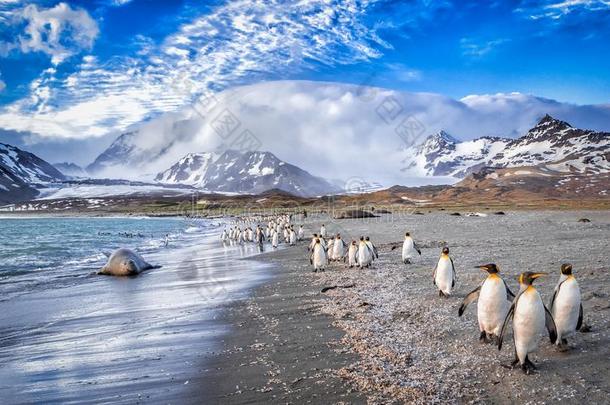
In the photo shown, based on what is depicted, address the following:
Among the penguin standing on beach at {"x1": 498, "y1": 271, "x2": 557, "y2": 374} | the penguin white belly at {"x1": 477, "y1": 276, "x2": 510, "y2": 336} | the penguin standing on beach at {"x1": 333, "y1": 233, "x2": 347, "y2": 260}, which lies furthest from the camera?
the penguin standing on beach at {"x1": 333, "y1": 233, "x2": 347, "y2": 260}

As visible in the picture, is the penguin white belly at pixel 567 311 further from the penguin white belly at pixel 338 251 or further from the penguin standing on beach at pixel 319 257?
the penguin white belly at pixel 338 251

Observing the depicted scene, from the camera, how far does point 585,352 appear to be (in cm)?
577

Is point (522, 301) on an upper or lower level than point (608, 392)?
upper

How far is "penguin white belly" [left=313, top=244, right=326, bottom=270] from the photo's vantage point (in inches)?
598

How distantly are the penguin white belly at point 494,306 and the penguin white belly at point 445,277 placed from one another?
3.06 meters

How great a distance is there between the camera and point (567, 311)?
6055 mm

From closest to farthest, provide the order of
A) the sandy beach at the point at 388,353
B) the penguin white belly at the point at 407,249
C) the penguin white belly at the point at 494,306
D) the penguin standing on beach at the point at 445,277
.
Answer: the sandy beach at the point at 388,353 < the penguin white belly at the point at 494,306 < the penguin standing on beach at the point at 445,277 < the penguin white belly at the point at 407,249

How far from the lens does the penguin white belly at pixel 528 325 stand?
5.43 metres

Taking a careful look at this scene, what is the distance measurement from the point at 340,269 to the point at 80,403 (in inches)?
429

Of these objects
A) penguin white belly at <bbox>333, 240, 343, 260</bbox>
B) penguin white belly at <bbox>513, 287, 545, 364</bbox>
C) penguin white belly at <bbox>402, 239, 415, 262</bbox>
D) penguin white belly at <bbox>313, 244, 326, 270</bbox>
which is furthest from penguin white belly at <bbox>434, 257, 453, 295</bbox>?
penguin white belly at <bbox>333, 240, 343, 260</bbox>

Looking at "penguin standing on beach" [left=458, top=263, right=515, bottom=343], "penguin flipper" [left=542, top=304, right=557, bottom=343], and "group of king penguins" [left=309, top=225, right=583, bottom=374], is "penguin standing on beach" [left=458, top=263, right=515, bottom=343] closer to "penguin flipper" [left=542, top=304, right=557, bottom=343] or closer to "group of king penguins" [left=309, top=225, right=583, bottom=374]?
"group of king penguins" [left=309, top=225, right=583, bottom=374]

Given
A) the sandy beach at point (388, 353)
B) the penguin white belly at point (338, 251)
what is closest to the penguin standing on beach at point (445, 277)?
the sandy beach at point (388, 353)

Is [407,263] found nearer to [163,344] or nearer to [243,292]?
[243,292]

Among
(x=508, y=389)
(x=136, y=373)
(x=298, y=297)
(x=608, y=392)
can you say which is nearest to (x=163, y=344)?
(x=136, y=373)
